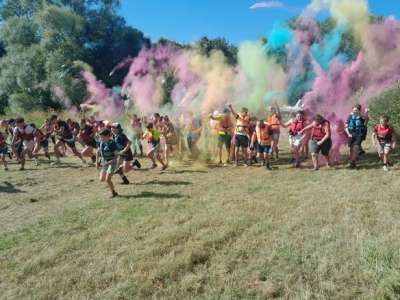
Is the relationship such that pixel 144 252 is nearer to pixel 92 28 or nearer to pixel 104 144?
pixel 104 144

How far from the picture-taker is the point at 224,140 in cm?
1159

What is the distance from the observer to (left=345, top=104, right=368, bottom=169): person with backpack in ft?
32.3

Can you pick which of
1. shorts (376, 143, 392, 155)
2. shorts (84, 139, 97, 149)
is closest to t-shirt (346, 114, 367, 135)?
shorts (376, 143, 392, 155)

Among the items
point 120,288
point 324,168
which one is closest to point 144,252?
point 120,288

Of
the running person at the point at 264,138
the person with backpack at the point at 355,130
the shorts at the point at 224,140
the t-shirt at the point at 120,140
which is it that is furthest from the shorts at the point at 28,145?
the person with backpack at the point at 355,130

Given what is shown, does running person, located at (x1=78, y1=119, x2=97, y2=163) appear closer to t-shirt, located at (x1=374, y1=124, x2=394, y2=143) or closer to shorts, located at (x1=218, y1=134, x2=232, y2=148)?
shorts, located at (x1=218, y1=134, x2=232, y2=148)

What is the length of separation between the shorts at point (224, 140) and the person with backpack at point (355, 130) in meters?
3.05

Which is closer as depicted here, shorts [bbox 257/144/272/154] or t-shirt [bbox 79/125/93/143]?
shorts [bbox 257/144/272/154]

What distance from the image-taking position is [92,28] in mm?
29672

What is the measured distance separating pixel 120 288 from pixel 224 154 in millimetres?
7768

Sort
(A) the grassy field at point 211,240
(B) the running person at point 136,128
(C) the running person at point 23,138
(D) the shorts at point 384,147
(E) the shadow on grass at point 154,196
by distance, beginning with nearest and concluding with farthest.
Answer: (A) the grassy field at point 211,240, (E) the shadow on grass at point 154,196, (D) the shorts at point 384,147, (C) the running person at point 23,138, (B) the running person at point 136,128

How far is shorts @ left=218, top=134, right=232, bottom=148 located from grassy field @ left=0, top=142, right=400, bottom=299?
2.21 m

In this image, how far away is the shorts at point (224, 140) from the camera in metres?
11.5

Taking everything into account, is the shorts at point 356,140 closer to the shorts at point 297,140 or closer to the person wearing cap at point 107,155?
the shorts at point 297,140
